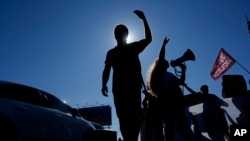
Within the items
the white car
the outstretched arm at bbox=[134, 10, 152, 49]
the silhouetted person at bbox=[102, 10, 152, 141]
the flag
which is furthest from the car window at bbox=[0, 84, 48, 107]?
the flag

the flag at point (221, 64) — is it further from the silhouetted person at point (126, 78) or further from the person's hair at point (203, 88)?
the silhouetted person at point (126, 78)

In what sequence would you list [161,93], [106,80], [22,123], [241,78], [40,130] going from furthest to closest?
[241,78], [40,130], [22,123], [161,93], [106,80]

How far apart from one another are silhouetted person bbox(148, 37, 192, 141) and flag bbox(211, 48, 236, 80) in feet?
25.1

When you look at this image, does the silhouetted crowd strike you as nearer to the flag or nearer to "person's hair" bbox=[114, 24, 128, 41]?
"person's hair" bbox=[114, 24, 128, 41]

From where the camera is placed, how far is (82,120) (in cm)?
774

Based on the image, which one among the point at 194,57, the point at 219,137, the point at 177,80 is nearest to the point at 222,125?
the point at 219,137

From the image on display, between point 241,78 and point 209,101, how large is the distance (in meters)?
1.87

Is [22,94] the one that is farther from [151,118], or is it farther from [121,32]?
[121,32]

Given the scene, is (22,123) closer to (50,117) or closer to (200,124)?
(50,117)

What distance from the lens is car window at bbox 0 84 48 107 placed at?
529cm

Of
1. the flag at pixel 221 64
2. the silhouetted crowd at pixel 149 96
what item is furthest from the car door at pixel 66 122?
the flag at pixel 221 64

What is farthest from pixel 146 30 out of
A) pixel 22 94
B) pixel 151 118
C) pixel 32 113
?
pixel 22 94

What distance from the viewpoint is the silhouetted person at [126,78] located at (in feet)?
10.7

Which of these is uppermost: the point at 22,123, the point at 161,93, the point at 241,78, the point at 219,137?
the point at 241,78
